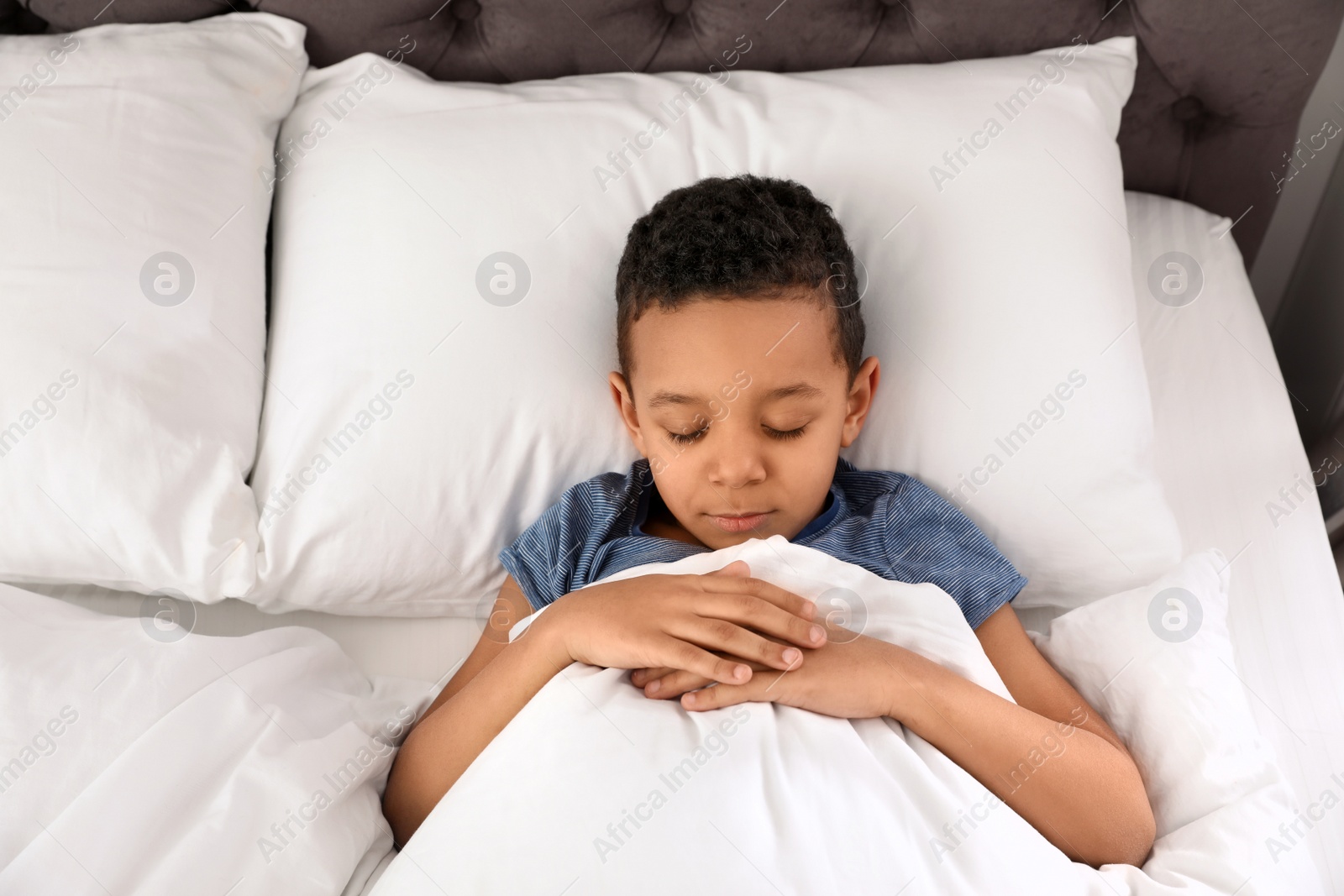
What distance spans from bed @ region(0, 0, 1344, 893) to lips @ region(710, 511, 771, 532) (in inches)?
14.5

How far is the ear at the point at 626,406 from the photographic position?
1147 mm

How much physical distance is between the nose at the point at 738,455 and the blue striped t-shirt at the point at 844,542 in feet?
0.46

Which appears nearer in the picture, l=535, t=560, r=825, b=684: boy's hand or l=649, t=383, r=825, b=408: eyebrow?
l=535, t=560, r=825, b=684: boy's hand

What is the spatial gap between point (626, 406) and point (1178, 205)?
993 millimetres

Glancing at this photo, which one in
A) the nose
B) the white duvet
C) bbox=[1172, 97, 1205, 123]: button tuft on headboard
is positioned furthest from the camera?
bbox=[1172, 97, 1205, 123]: button tuft on headboard

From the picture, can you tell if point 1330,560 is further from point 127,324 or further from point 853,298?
point 127,324

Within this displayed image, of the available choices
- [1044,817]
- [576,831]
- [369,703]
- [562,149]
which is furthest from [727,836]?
[562,149]

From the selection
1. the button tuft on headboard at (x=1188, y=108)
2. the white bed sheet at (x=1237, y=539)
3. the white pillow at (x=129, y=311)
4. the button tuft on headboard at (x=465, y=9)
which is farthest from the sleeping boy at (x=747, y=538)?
the button tuft on headboard at (x=1188, y=108)

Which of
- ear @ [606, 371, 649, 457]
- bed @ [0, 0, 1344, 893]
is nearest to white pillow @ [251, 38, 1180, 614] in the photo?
ear @ [606, 371, 649, 457]

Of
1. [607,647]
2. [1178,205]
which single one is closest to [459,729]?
[607,647]

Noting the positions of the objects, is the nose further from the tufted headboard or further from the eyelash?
the tufted headboard

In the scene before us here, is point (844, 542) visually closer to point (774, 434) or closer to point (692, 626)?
point (774, 434)

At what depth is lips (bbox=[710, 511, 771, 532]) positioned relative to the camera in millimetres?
1085

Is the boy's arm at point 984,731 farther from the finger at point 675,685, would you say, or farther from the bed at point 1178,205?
the bed at point 1178,205
